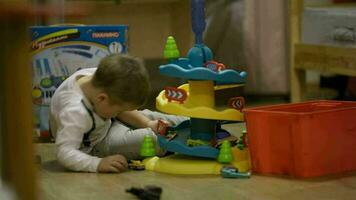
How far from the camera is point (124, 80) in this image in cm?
166

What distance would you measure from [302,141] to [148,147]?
1.32 ft

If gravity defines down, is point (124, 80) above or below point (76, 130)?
above

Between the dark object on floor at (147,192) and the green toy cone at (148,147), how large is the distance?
0.27m

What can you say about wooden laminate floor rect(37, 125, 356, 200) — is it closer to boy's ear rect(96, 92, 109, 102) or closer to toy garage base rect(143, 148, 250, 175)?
toy garage base rect(143, 148, 250, 175)

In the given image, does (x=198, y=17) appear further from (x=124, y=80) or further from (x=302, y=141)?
(x=302, y=141)

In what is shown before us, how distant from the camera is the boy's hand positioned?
167cm

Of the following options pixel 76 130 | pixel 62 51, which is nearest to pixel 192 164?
pixel 76 130

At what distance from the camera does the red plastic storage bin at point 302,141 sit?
155 centimetres

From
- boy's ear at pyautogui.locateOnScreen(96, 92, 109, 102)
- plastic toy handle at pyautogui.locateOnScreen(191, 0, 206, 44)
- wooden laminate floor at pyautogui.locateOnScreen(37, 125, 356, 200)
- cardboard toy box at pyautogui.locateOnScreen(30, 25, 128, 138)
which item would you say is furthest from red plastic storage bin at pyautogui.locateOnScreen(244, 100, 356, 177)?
cardboard toy box at pyautogui.locateOnScreen(30, 25, 128, 138)

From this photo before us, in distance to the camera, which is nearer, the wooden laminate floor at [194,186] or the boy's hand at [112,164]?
the wooden laminate floor at [194,186]

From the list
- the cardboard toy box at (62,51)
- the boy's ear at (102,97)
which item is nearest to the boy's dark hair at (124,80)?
the boy's ear at (102,97)

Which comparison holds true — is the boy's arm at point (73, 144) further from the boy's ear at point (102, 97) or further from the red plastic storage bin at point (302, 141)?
the red plastic storage bin at point (302, 141)

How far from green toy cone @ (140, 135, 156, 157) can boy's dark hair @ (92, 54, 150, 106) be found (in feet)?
0.34

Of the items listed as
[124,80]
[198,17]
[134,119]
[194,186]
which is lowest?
[194,186]
